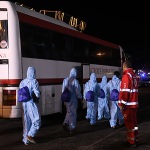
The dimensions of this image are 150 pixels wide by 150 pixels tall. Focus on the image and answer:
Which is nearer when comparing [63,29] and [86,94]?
[86,94]

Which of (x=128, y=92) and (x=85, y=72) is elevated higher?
(x=85, y=72)

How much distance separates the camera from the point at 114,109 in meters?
11.8

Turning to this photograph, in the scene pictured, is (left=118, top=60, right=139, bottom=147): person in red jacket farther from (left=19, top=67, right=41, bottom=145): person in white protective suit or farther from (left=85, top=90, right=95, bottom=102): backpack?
(left=85, top=90, right=95, bottom=102): backpack

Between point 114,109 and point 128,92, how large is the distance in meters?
3.20

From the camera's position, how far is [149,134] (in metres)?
10.4

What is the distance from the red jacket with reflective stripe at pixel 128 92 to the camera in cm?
859

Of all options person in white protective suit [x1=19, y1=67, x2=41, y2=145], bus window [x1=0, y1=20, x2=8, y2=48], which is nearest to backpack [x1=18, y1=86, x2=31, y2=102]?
person in white protective suit [x1=19, y1=67, x2=41, y2=145]

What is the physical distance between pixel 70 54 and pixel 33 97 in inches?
224

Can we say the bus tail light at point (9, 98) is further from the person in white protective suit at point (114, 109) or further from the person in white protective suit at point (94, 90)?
the person in white protective suit at point (114, 109)

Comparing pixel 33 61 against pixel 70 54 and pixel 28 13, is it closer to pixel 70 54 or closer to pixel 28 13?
pixel 28 13

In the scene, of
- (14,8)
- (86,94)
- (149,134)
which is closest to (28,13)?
(14,8)

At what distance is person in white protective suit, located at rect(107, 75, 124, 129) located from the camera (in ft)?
38.5

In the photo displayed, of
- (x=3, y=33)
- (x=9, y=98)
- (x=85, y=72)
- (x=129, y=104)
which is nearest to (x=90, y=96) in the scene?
(x=9, y=98)

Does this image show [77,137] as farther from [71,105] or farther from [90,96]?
[90,96]
